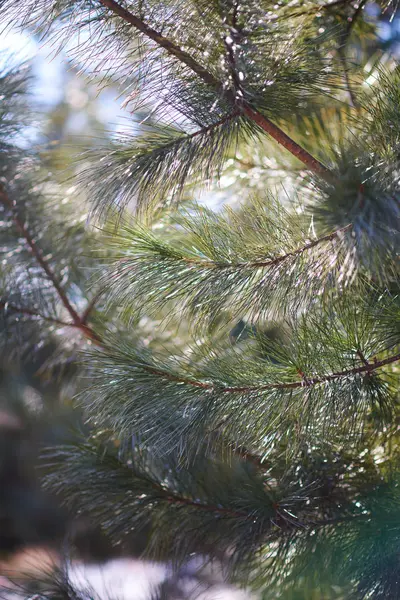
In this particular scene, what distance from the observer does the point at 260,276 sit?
589mm

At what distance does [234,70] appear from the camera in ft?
1.68

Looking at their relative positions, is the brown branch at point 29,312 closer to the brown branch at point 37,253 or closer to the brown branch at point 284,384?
the brown branch at point 37,253

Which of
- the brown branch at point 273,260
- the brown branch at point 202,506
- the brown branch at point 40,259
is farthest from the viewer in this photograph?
the brown branch at point 40,259

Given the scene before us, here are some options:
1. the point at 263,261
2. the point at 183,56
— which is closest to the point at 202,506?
the point at 263,261

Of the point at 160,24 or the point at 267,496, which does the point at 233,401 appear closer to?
the point at 267,496

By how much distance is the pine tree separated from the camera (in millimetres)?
525

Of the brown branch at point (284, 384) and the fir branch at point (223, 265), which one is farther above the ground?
the fir branch at point (223, 265)

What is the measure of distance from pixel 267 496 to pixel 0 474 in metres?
1.41

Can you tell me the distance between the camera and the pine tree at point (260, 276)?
0.52 meters

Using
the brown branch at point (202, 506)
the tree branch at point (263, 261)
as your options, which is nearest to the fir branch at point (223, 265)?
the tree branch at point (263, 261)

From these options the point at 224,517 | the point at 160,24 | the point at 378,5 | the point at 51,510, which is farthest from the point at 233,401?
the point at 51,510

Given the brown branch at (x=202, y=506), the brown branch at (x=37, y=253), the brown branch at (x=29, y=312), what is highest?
the brown branch at (x=37, y=253)

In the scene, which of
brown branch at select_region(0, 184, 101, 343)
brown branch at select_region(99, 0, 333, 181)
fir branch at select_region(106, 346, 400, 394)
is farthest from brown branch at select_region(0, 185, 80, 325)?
brown branch at select_region(99, 0, 333, 181)

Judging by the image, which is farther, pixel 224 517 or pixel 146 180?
pixel 224 517
